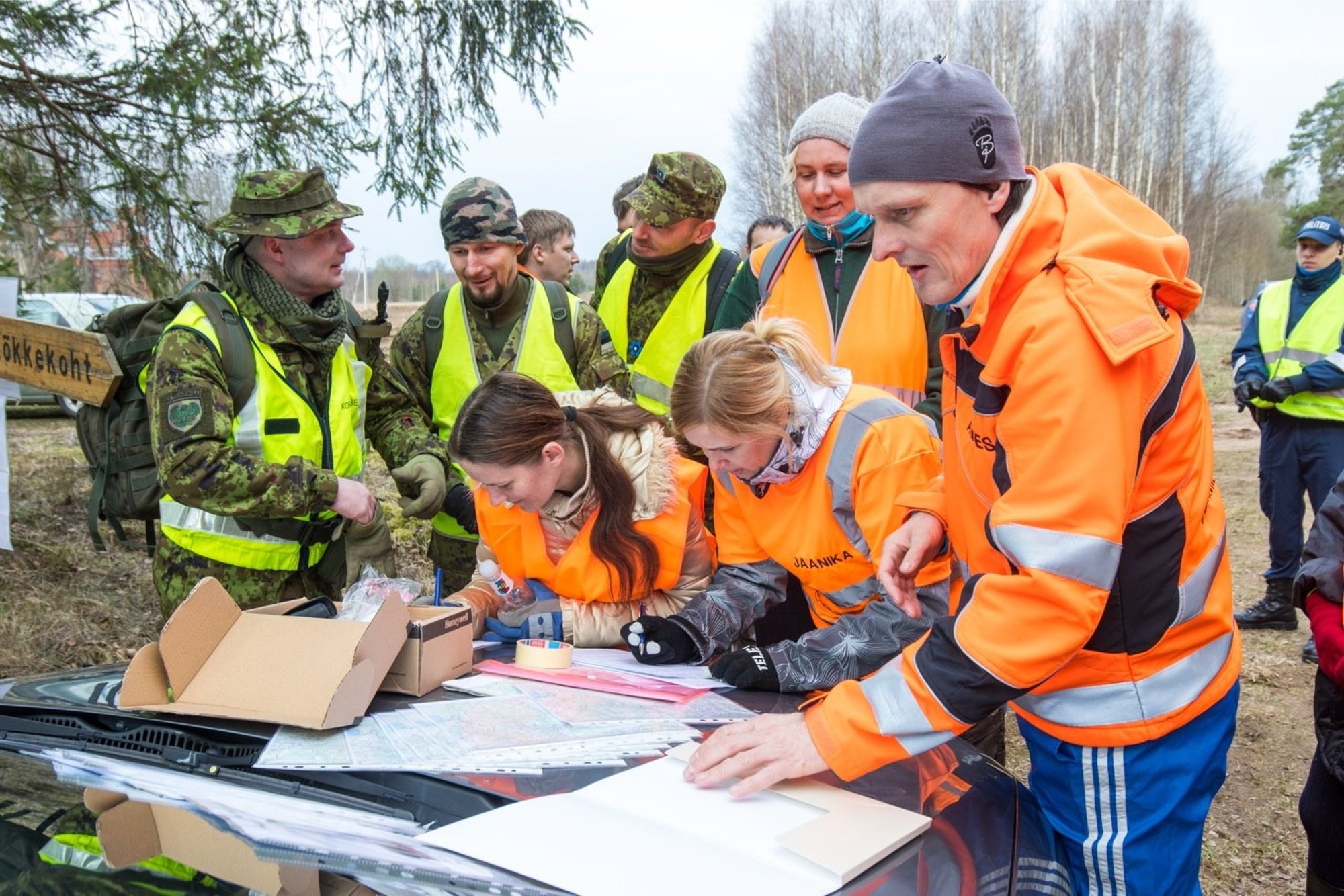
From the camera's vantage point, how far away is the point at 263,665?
1.98 m

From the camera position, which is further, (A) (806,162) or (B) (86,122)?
(B) (86,122)

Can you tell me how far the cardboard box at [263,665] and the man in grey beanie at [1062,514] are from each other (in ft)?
2.35

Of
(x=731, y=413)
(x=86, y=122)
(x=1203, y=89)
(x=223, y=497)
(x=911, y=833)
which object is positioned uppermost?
(x=1203, y=89)

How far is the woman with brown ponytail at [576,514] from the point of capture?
2.62 meters

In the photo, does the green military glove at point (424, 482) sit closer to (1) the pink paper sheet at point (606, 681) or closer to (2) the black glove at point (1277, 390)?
(1) the pink paper sheet at point (606, 681)

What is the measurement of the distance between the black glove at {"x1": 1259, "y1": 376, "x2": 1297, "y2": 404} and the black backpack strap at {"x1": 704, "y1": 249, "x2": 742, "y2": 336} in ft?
11.1

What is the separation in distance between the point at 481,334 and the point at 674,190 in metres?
0.85

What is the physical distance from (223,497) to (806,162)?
1897 millimetres

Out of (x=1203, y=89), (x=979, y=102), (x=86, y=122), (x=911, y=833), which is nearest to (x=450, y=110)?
(x=86, y=122)

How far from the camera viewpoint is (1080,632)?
53.8 inches

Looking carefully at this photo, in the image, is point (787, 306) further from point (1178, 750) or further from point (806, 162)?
point (1178, 750)

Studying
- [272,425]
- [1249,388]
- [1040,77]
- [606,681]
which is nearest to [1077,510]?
[606,681]

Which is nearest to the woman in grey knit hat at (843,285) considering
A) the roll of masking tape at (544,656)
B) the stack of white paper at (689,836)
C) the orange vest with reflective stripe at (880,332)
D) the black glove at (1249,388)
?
the orange vest with reflective stripe at (880,332)

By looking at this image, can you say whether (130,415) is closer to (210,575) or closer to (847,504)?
(210,575)
